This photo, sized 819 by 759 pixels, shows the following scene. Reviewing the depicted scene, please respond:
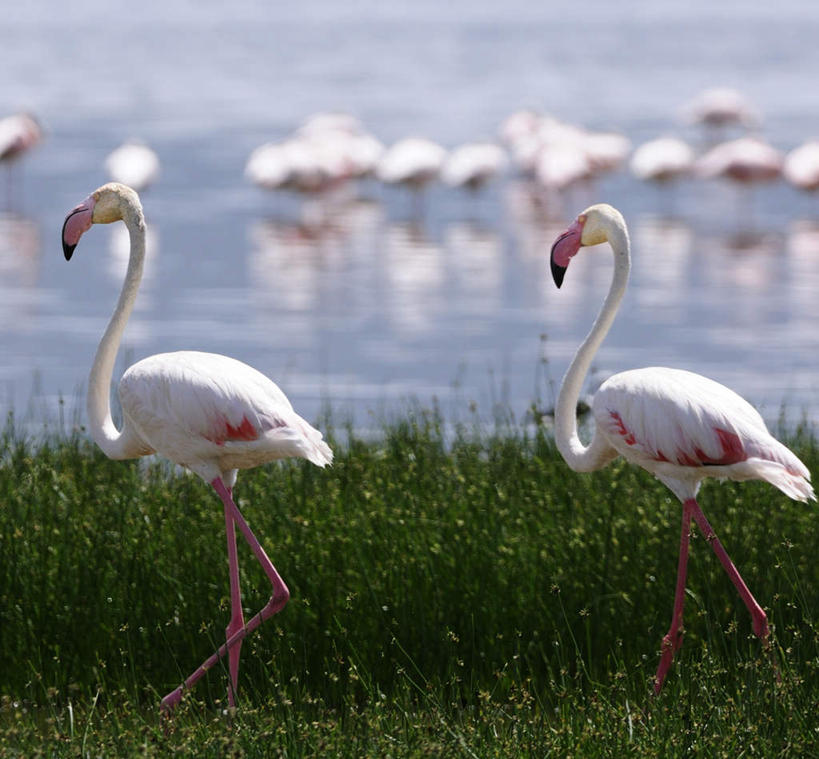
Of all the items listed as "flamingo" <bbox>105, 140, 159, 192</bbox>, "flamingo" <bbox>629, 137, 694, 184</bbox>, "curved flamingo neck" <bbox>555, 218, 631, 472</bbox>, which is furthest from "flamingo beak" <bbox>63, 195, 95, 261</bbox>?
"flamingo" <bbox>629, 137, 694, 184</bbox>

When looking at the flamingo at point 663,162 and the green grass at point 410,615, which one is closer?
the green grass at point 410,615

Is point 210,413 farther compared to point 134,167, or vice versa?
point 134,167

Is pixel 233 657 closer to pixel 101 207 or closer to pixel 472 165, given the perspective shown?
pixel 101 207

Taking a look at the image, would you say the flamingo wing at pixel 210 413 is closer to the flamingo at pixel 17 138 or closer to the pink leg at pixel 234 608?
the pink leg at pixel 234 608

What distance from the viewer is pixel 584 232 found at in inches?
234

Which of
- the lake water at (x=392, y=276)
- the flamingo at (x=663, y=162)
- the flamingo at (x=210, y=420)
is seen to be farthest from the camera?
the flamingo at (x=663, y=162)

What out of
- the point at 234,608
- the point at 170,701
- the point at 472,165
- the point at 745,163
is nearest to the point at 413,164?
the point at 472,165

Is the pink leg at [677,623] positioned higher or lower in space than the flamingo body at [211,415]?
lower

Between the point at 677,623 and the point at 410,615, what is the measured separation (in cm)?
99

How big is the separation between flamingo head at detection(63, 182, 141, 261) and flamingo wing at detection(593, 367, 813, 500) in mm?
1652

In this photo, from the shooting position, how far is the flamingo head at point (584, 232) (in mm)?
5883

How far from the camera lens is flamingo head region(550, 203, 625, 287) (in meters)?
5.88

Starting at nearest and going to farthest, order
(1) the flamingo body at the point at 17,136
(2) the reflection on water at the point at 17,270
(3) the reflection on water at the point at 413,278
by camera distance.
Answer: (3) the reflection on water at the point at 413,278
(2) the reflection on water at the point at 17,270
(1) the flamingo body at the point at 17,136

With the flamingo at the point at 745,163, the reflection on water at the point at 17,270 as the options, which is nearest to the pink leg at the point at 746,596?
the reflection on water at the point at 17,270
